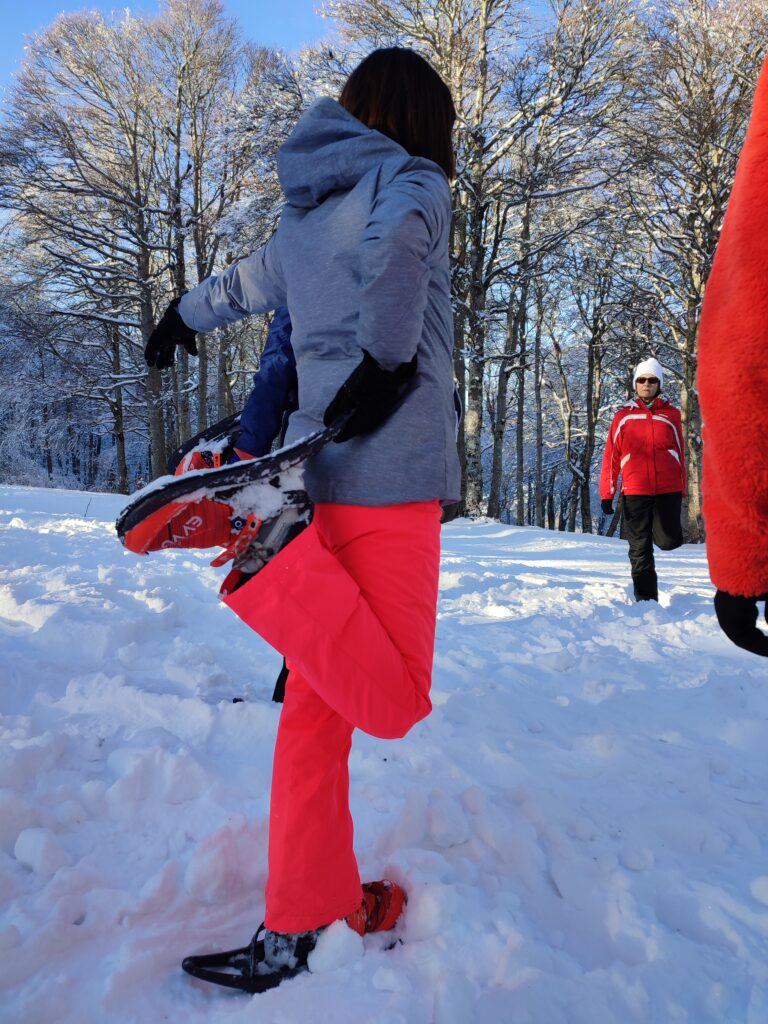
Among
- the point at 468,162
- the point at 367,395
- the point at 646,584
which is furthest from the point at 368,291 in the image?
the point at 468,162

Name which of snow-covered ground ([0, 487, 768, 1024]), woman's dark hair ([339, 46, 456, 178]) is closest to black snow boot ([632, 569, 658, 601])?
snow-covered ground ([0, 487, 768, 1024])

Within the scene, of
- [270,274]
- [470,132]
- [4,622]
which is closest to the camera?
[270,274]

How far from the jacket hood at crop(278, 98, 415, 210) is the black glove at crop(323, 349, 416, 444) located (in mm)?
410

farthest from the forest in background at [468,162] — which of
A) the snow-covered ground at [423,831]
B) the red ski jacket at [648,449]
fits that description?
the snow-covered ground at [423,831]

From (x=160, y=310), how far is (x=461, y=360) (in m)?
9.21

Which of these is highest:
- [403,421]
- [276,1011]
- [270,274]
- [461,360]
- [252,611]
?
[461,360]

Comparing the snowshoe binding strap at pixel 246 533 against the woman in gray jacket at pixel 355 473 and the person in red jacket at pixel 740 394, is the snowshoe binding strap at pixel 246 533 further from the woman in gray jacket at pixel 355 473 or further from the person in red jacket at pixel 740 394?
the person in red jacket at pixel 740 394

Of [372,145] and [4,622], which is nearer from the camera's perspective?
[372,145]

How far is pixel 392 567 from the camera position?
4.41 feet

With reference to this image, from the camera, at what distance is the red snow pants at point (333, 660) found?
4.02 feet

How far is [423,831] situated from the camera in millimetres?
1772

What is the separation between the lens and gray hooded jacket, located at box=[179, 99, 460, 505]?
1242mm

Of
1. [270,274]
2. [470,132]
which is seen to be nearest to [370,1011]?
[270,274]

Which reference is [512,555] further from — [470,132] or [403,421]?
[470,132]
